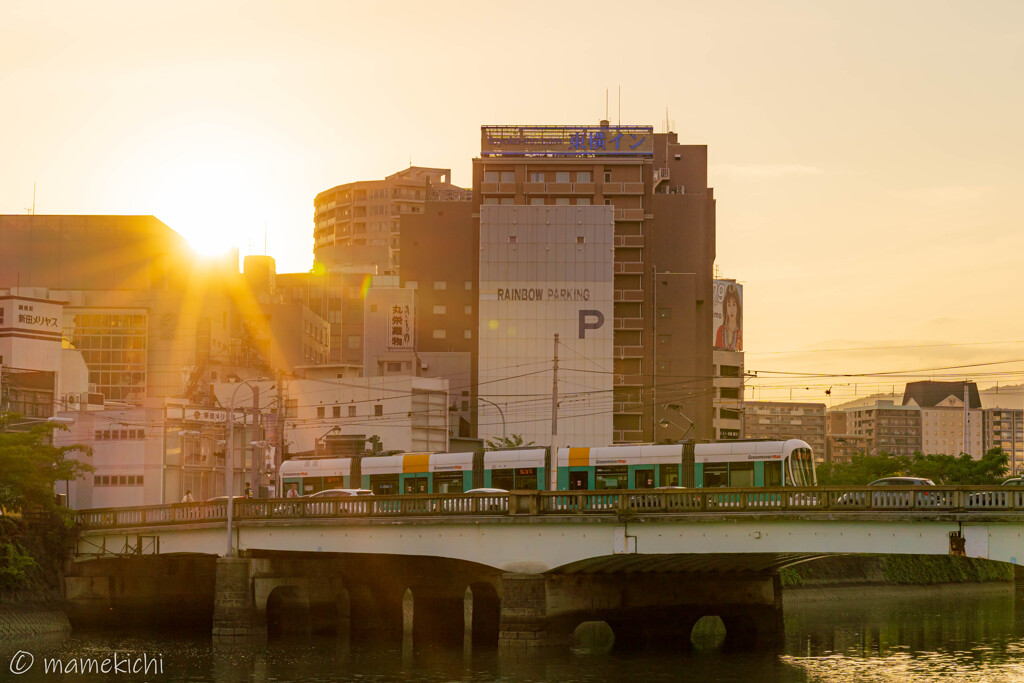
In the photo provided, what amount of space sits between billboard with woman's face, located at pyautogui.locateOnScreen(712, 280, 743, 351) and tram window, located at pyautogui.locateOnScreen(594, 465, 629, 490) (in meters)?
114

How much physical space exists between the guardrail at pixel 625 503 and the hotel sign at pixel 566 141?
98.1 meters

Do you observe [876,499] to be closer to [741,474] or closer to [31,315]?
[741,474]

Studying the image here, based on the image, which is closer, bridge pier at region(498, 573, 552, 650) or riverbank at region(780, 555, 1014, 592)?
bridge pier at region(498, 573, 552, 650)

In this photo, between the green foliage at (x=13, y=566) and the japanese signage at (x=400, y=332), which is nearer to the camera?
the green foliage at (x=13, y=566)

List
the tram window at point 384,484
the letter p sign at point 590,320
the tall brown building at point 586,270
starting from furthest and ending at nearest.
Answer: the tall brown building at point 586,270 < the letter p sign at point 590,320 < the tram window at point 384,484

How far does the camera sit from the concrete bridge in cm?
5728

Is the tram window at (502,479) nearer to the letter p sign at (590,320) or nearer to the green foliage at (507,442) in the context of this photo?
the green foliage at (507,442)

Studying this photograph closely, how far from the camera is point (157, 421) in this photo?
12738cm

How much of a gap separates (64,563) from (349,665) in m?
24.4

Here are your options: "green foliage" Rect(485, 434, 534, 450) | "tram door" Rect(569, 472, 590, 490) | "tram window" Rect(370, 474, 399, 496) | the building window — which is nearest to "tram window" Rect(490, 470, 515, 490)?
"tram door" Rect(569, 472, 590, 490)

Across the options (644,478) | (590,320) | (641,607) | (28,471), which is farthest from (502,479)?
(590,320)

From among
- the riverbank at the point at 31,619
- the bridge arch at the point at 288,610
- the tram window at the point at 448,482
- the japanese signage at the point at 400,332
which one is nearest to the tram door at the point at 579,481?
the tram window at the point at 448,482

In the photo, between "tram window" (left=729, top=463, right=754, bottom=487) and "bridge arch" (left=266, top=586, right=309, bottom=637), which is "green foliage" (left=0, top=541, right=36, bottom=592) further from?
"tram window" (left=729, top=463, right=754, bottom=487)

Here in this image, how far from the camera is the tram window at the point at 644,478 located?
71000 mm
